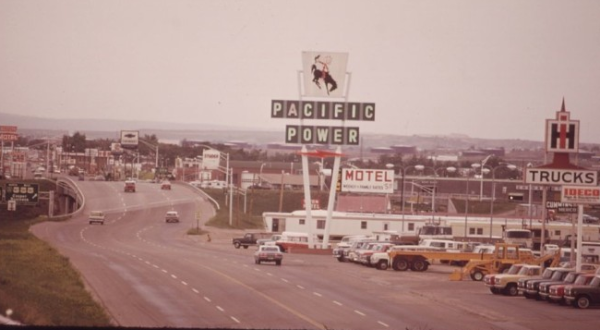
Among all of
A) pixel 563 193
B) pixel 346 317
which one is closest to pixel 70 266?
pixel 346 317

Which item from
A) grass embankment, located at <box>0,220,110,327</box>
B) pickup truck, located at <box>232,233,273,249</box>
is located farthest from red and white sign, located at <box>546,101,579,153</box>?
pickup truck, located at <box>232,233,273,249</box>

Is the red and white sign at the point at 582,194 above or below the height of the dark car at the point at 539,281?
above

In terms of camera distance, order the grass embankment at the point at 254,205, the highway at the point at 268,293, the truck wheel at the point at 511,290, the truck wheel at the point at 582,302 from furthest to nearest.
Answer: the grass embankment at the point at 254,205, the truck wheel at the point at 511,290, the truck wheel at the point at 582,302, the highway at the point at 268,293

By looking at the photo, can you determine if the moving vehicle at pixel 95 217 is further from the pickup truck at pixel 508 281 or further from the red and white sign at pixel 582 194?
the red and white sign at pixel 582 194

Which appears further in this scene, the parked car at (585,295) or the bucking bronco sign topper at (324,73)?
the bucking bronco sign topper at (324,73)

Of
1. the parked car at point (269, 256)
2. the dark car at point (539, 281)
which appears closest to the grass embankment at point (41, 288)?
the parked car at point (269, 256)

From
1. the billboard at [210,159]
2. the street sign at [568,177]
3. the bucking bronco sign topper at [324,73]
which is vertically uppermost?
the bucking bronco sign topper at [324,73]

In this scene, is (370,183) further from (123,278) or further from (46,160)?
(123,278)
